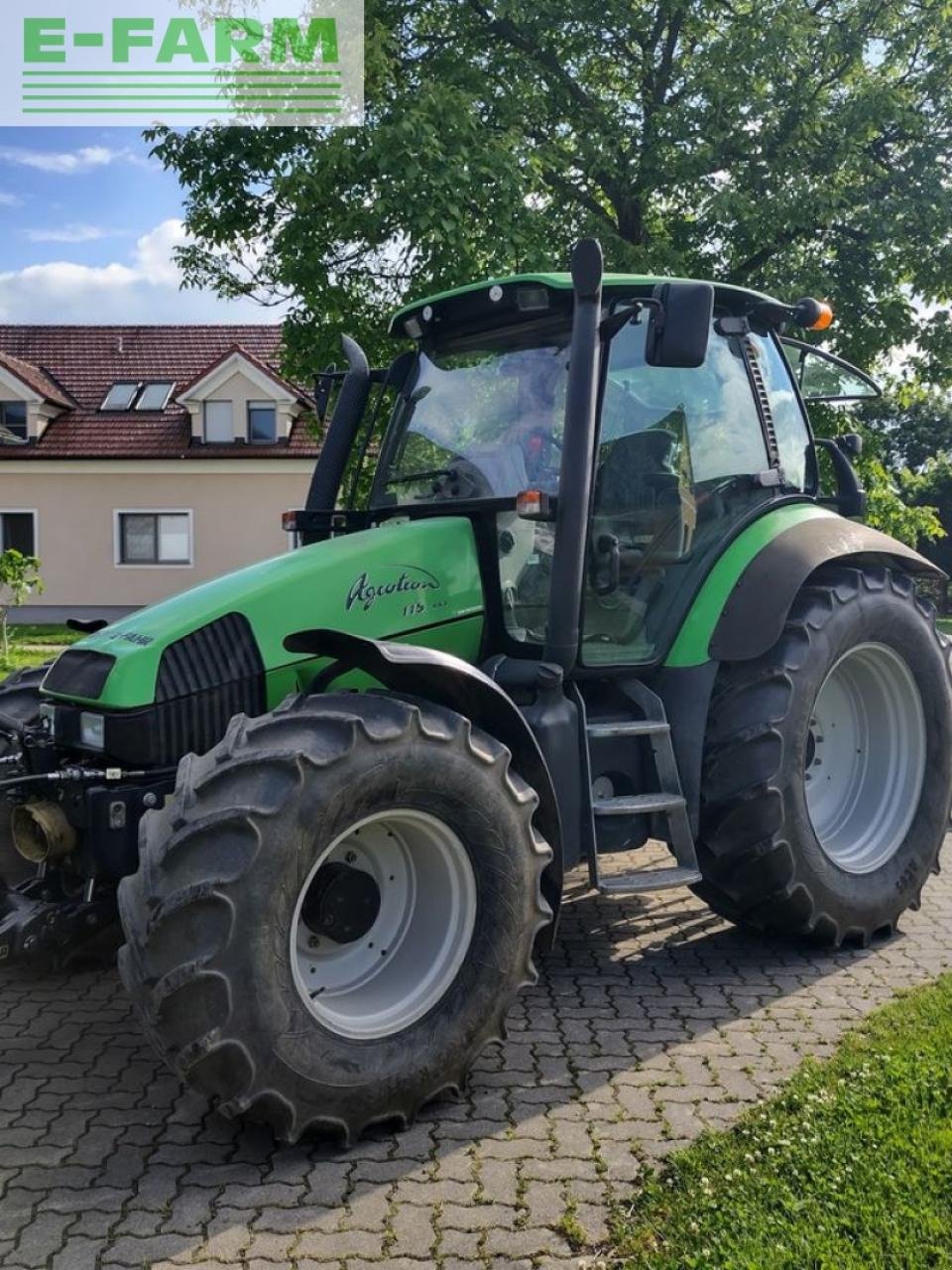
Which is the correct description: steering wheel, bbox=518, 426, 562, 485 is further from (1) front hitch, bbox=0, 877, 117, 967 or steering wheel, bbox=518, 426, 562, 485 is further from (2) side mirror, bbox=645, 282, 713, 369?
(1) front hitch, bbox=0, 877, 117, 967

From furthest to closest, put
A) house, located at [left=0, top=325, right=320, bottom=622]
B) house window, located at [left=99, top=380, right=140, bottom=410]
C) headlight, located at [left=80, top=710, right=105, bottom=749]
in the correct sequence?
house window, located at [left=99, top=380, right=140, bottom=410], house, located at [left=0, top=325, right=320, bottom=622], headlight, located at [left=80, top=710, right=105, bottom=749]

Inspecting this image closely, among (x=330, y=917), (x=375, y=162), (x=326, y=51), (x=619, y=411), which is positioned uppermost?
(x=326, y=51)

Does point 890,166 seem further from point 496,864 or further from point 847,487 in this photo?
point 496,864

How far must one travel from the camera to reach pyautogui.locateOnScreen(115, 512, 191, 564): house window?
27.1m

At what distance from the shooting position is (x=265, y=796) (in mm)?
3090

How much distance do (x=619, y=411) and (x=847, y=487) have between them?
176 cm

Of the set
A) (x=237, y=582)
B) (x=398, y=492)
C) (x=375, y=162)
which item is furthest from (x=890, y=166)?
(x=237, y=582)

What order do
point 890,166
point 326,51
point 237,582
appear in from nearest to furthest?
point 237,582 < point 326,51 < point 890,166

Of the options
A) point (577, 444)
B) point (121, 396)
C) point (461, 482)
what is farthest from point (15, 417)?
point (577, 444)

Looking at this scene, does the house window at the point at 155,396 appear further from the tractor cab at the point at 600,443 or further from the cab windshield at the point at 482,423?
the cab windshield at the point at 482,423

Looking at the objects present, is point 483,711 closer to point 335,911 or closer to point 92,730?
point 335,911

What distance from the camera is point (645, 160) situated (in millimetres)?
11055

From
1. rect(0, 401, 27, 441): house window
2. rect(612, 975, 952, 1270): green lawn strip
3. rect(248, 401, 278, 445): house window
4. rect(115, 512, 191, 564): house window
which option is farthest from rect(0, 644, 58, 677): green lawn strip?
rect(612, 975, 952, 1270): green lawn strip

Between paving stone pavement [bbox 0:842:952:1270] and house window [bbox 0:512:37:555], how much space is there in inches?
964
